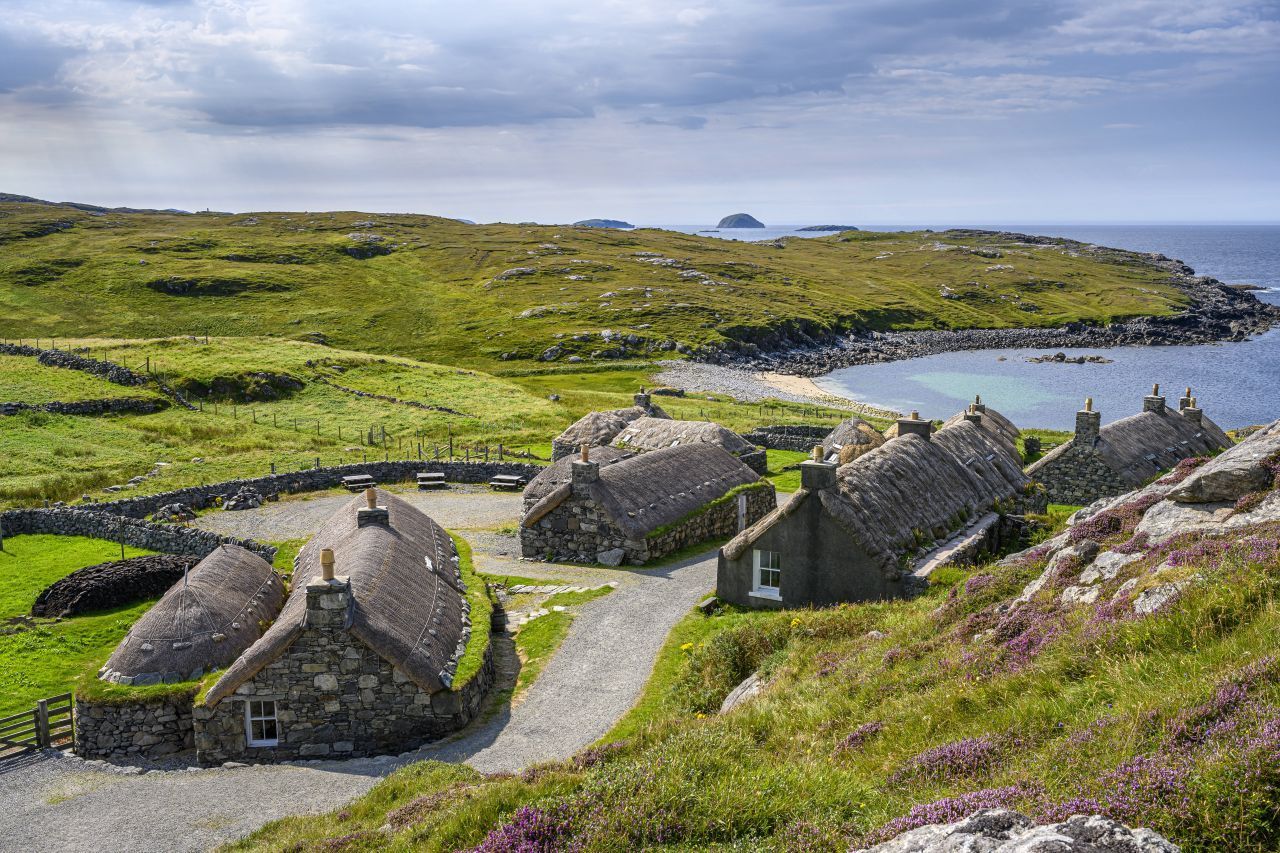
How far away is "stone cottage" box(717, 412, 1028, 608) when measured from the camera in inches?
1022

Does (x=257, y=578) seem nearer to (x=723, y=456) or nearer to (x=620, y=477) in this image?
(x=620, y=477)

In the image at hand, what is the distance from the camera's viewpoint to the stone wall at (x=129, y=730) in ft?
77.4

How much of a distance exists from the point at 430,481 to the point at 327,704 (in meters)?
32.3

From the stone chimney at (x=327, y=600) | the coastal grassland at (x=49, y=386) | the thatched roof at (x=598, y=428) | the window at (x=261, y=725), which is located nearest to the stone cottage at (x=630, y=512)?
the thatched roof at (x=598, y=428)

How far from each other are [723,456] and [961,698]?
3269cm

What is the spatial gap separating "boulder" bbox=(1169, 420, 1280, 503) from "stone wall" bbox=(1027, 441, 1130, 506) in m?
21.9

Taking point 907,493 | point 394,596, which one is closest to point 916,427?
point 907,493

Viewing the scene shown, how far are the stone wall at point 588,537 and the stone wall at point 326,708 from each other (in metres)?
15.3

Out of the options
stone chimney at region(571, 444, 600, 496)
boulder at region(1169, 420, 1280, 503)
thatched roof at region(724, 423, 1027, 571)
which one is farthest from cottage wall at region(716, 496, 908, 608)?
stone chimney at region(571, 444, 600, 496)

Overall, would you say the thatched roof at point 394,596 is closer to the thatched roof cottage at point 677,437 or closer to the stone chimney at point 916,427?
the stone chimney at point 916,427

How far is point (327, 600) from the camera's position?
2233cm

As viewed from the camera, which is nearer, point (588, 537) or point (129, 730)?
point (129, 730)

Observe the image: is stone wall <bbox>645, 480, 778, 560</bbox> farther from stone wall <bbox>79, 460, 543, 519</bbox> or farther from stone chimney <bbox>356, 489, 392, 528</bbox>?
stone wall <bbox>79, 460, 543, 519</bbox>

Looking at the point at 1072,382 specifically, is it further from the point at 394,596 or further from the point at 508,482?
the point at 394,596
